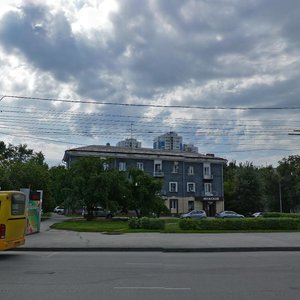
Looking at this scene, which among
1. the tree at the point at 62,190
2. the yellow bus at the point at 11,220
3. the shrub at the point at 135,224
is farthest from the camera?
the tree at the point at 62,190

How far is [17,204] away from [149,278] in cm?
772

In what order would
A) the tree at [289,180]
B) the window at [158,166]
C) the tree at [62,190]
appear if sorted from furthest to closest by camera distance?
the tree at [289,180] → the window at [158,166] → the tree at [62,190]

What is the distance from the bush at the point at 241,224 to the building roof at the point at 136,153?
46.4 meters

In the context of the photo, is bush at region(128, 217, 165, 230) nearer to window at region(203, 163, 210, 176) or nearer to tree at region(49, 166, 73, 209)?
tree at region(49, 166, 73, 209)

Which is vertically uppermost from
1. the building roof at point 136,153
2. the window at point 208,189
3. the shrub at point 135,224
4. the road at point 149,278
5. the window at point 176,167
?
the building roof at point 136,153

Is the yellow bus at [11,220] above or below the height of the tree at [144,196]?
below

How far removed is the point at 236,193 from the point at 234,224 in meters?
55.2

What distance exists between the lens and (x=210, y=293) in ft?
29.7

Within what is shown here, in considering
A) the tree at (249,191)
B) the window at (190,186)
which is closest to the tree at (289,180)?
the tree at (249,191)

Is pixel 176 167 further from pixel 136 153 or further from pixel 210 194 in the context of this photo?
pixel 210 194

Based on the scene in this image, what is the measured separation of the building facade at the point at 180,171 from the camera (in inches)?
3141

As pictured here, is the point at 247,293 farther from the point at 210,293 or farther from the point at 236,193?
the point at 236,193

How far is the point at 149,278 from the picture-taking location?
11.1 metres

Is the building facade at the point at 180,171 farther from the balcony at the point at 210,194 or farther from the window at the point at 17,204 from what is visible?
the window at the point at 17,204
